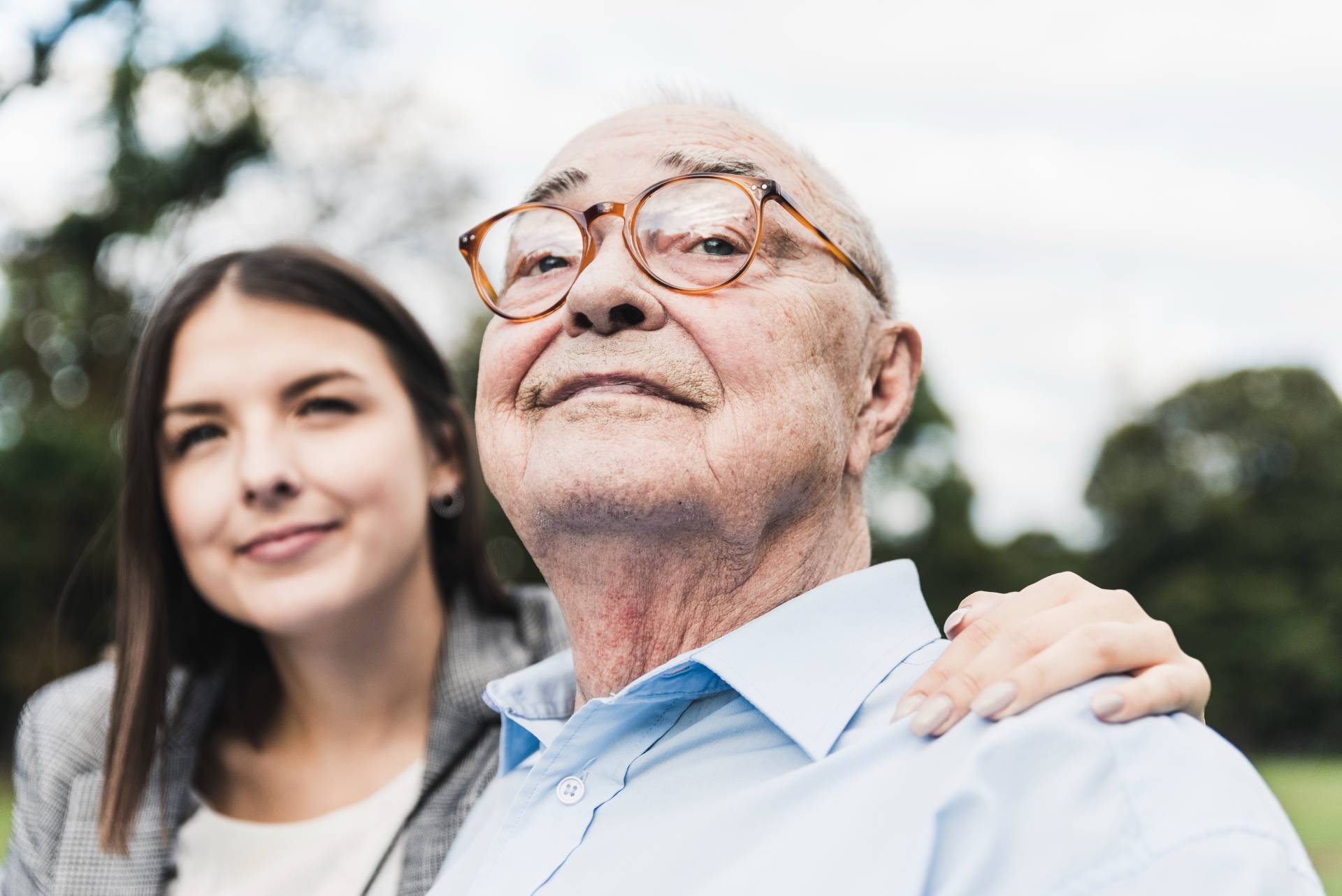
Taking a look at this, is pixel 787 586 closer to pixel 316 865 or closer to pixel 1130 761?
pixel 1130 761

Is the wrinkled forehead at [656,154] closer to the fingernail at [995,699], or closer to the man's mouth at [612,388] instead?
the man's mouth at [612,388]

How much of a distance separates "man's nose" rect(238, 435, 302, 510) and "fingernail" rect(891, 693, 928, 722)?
5.64 feet

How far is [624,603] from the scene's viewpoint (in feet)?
6.64

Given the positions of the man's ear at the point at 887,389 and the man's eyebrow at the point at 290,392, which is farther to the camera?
the man's eyebrow at the point at 290,392

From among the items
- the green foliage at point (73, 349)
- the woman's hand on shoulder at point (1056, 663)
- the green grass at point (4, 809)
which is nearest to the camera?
the woman's hand on shoulder at point (1056, 663)

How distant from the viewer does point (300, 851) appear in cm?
279

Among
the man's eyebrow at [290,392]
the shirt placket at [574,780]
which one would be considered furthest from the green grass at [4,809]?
the shirt placket at [574,780]

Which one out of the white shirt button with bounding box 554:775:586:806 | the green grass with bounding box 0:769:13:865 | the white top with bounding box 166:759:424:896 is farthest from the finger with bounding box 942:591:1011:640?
the green grass with bounding box 0:769:13:865

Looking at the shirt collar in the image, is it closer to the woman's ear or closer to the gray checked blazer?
the gray checked blazer

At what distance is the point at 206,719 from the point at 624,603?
1.79m

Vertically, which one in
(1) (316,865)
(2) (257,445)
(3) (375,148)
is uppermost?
(3) (375,148)

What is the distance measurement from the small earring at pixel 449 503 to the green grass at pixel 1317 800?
31.2ft

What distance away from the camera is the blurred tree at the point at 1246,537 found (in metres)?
28.9

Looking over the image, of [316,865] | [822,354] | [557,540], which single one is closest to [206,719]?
[316,865]
